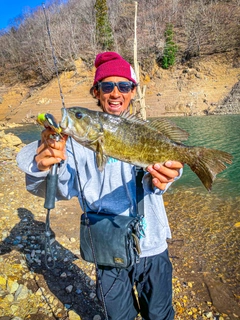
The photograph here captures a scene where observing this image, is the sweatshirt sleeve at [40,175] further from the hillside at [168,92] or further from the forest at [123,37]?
the forest at [123,37]

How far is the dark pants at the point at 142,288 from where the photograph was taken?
2.40m

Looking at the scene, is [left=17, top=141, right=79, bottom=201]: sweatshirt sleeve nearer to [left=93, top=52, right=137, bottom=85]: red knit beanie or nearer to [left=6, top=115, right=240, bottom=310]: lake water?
[left=6, top=115, right=240, bottom=310]: lake water

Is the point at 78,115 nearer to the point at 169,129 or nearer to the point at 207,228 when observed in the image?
the point at 169,129

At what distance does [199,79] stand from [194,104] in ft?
23.3

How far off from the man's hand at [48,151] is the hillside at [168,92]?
3135cm

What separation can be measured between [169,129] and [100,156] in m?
0.71

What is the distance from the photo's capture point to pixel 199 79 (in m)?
37.8

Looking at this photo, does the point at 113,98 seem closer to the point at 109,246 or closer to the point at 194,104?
the point at 109,246

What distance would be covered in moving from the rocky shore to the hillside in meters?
28.3

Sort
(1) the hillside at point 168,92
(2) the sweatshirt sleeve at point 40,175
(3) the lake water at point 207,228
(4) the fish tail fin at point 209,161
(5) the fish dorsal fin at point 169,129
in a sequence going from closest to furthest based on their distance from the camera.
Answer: (2) the sweatshirt sleeve at point 40,175, (4) the fish tail fin at point 209,161, (5) the fish dorsal fin at point 169,129, (3) the lake water at point 207,228, (1) the hillside at point 168,92

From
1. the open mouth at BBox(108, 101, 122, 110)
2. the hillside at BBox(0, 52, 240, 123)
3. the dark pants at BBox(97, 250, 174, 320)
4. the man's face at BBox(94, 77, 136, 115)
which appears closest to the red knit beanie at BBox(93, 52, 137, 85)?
the man's face at BBox(94, 77, 136, 115)

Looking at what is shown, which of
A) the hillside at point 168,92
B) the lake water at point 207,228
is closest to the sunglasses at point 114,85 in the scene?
the lake water at point 207,228

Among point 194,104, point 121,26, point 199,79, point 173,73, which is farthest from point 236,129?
point 121,26

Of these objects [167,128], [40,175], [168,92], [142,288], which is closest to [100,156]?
[40,175]
